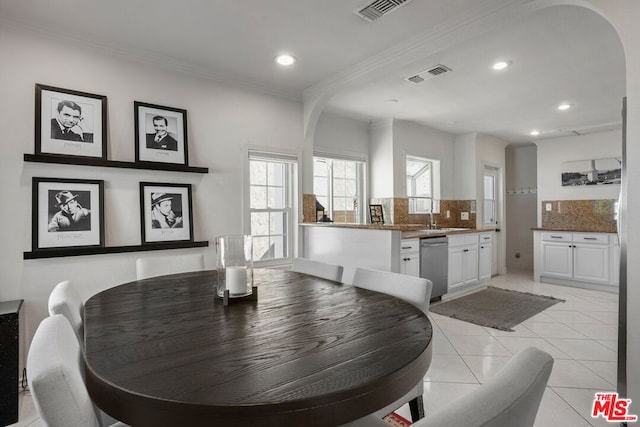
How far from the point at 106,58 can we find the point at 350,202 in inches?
136

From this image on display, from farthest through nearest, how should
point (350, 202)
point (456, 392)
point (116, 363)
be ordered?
point (350, 202), point (456, 392), point (116, 363)

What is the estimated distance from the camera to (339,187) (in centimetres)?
→ 507

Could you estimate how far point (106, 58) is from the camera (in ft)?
9.32

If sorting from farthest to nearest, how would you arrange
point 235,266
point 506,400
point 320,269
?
1. point 320,269
2. point 235,266
3. point 506,400

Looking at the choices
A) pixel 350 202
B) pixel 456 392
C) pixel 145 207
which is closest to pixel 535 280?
pixel 350 202

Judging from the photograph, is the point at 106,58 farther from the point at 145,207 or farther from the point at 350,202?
the point at 350,202

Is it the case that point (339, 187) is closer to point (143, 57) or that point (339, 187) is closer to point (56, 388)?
point (143, 57)

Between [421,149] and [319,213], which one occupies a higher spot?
[421,149]

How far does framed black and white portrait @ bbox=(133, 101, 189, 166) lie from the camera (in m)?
2.97

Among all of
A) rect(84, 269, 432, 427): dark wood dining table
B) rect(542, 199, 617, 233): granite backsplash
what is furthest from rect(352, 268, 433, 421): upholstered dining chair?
rect(542, 199, 617, 233): granite backsplash

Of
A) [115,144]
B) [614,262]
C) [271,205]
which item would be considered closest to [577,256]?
[614,262]

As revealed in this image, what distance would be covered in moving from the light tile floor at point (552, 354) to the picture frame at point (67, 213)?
110 cm

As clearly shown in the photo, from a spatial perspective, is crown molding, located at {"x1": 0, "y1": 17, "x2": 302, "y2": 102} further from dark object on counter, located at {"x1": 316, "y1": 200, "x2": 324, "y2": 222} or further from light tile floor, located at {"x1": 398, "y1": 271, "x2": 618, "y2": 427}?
light tile floor, located at {"x1": 398, "y1": 271, "x2": 618, "y2": 427}

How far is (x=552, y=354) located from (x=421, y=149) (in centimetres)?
355
